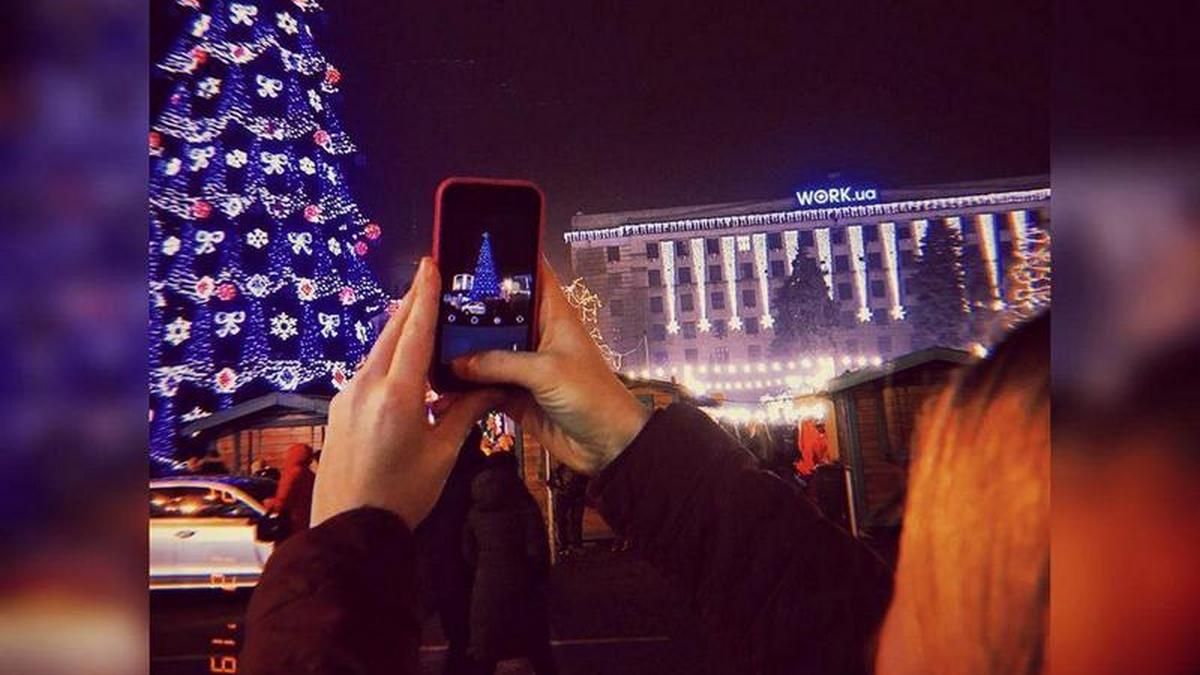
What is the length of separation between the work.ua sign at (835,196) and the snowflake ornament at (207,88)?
1178 millimetres

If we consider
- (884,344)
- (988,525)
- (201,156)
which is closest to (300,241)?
(201,156)

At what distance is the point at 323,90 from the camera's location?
3.93 ft

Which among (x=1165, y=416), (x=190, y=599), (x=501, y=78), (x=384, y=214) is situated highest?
(x=501, y=78)

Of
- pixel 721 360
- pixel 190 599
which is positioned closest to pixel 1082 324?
pixel 721 360

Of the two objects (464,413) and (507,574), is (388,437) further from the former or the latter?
(507,574)

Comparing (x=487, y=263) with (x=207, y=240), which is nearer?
(x=487, y=263)

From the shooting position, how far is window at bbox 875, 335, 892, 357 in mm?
1376

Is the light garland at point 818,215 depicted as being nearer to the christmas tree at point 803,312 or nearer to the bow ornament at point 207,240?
the christmas tree at point 803,312

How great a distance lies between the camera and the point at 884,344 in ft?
4.56

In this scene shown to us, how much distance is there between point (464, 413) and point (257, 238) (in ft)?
4.32

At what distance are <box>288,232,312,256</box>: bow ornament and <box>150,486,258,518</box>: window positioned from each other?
22.2 inches

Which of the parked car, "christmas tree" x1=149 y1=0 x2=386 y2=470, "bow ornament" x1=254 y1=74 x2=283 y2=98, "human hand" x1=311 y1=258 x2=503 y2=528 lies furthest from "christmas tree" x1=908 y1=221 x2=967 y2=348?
"bow ornament" x1=254 y1=74 x2=283 y2=98

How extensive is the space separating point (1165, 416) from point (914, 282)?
910 mm

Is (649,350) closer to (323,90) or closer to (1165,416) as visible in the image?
(323,90)
